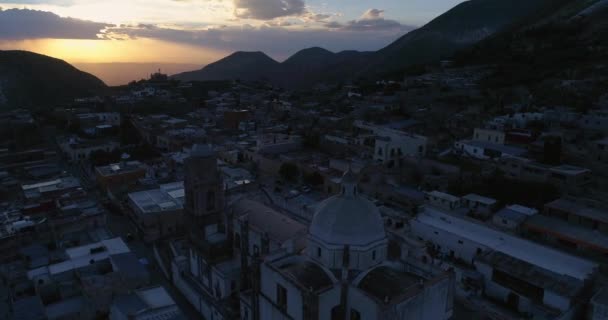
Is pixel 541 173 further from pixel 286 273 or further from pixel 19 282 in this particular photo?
pixel 19 282

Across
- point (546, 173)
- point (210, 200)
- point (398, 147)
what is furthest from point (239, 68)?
point (210, 200)

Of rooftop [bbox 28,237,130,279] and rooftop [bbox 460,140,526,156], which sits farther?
rooftop [bbox 460,140,526,156]

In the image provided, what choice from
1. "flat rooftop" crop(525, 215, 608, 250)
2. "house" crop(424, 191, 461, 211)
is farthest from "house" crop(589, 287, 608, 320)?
"house" crop(424, 191, 461, 211)

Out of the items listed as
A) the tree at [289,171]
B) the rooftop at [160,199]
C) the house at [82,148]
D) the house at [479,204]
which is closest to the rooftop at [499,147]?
the house at [479,204]

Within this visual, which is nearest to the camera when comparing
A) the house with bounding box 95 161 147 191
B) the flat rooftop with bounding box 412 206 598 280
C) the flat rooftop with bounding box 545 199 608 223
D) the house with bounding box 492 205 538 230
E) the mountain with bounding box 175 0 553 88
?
the flat rooftop with bounding box 412 206 598 280

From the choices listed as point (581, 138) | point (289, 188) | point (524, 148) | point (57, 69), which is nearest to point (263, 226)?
point (289, 188)

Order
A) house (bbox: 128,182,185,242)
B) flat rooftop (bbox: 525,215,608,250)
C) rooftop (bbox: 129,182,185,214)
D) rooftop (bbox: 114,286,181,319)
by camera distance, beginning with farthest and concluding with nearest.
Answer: rooftop (bbox: 129,182,185,214), house (bbox: 128,182,185,242), flat rooftop (bbox: 525,215,608,250), rooftop (bbox: 114,286,181,319)

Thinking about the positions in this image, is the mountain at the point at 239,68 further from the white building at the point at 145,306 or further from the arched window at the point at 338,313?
the arched window at the point at 338,313

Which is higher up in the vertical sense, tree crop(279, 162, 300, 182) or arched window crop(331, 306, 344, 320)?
Result: arched window crop(331, 306, 344, 320)

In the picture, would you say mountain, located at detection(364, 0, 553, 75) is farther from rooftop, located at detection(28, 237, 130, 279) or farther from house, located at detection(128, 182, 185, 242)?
rooftop, located at detection(28, 237, 130, 279)
